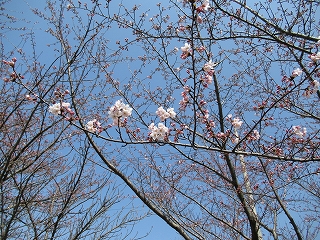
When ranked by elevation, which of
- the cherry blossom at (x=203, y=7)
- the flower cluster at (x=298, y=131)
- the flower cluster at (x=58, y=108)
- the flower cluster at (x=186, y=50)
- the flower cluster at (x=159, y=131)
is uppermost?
the flower cluster at (x=58, y=108)

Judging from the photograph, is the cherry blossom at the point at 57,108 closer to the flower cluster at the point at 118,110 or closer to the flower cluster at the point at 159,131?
the flower cluster at the point at 118,110

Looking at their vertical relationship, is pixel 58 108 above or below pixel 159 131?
above

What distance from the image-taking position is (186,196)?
5383 millimetres

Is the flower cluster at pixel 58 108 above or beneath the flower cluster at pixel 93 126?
above

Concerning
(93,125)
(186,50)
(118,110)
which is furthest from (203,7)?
(93,125)

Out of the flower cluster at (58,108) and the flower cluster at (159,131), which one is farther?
the flower cluster at (159,131)

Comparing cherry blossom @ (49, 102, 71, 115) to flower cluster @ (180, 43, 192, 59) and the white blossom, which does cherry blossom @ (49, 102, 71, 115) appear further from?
flower cluster @ (180, 43, 192, 59)

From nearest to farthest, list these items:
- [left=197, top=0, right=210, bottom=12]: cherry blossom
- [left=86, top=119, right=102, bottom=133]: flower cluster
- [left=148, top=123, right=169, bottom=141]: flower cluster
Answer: [left=197, top=0, right=210, bottom=12]: cherry blossom → [left=148, top=123, right=169, bottom=141]: flower cluster → [left=86, top=119, right=102, bottom=133]: flower cluster

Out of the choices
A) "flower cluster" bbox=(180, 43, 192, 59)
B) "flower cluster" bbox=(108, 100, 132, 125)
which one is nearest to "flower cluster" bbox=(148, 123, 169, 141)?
"flower cluster" bbox=(108, 100, 132, 125)

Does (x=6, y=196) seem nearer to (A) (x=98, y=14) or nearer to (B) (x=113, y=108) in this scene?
(B) (x=113, y=108)

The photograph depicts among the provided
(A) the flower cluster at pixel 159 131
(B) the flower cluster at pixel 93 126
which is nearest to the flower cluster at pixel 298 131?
(A) the flower cluster at pixel 159 131

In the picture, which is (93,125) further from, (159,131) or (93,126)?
(159,131)

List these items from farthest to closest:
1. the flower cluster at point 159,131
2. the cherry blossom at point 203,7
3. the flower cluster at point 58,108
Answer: the flower cluster at point 159,131
the flower cluster at point 58,108
the cherry blossom at point 203,7

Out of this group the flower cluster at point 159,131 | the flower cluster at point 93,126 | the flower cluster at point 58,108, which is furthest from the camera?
the flower cluster at point 93,126
